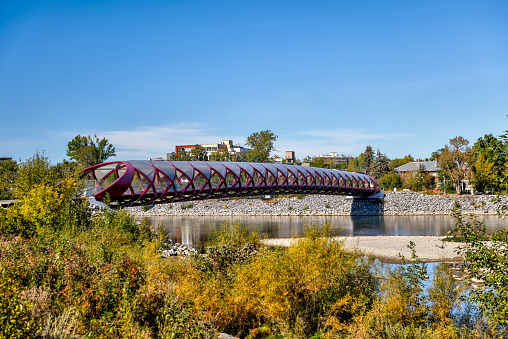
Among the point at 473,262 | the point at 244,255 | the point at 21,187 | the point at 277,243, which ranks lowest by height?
the point at 277,243

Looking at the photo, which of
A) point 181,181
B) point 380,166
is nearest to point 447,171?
point 380,166

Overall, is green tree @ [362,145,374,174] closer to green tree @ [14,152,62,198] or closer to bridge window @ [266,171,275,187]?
bridge window @ [266,171,275,187]

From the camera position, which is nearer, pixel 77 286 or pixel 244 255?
pixel 77 286

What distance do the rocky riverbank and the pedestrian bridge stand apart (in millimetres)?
12576

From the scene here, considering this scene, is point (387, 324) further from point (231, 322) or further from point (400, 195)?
point (400, 195)

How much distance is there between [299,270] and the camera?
12000mm

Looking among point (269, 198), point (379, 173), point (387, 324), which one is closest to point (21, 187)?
point (387, 324)

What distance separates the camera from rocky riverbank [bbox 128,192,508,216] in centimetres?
5709

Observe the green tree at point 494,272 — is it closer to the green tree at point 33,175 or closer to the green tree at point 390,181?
the green tree at point 33,175

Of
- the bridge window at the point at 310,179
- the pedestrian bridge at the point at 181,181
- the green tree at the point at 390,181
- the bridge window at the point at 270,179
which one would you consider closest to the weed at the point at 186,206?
the bridge window at the point at 310,179

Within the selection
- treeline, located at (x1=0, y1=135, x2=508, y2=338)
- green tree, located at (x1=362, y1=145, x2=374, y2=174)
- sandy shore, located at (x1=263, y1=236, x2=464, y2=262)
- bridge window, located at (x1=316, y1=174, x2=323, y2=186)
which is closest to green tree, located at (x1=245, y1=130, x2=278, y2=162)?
green tree, located at (x1=362, y1=145, x2=374, y2=174)

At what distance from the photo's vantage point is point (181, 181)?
104ft

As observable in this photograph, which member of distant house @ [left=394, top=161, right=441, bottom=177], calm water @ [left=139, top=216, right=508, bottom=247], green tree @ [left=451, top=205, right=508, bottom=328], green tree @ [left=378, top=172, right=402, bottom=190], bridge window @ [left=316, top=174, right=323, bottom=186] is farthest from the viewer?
distant house @ [left=394, top=161, right=441, bottom=177]

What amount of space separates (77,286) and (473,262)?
9099 mm
